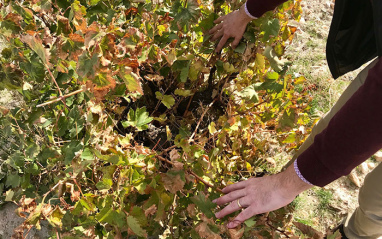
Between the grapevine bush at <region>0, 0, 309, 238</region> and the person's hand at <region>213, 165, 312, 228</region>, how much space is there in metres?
0.05

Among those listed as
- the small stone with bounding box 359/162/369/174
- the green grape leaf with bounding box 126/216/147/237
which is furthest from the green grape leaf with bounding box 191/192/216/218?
the small stone with bounding box 359/162/369/174

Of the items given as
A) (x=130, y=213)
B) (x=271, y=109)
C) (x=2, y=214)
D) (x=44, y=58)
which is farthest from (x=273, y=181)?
(x=2, y=214)

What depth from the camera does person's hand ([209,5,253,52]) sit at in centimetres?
138

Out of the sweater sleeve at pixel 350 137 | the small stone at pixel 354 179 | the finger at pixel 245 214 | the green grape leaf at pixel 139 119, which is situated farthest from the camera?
the small stone at pixel 354 179

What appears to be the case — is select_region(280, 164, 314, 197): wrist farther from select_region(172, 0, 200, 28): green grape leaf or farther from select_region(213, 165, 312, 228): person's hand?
select_region(172, 0, 200, 28): green grape leaf

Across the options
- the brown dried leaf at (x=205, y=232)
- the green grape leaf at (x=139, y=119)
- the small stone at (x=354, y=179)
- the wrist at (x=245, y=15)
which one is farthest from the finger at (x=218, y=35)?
the small stone at (x=354, y=179)

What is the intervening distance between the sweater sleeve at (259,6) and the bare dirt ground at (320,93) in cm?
66

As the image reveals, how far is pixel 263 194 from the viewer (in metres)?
1.07

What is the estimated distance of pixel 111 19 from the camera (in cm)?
139

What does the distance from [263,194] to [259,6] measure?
760 mm

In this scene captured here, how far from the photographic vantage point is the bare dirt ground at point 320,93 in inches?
85.3

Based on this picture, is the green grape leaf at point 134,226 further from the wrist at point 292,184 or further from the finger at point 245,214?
the wrist at point 292,184

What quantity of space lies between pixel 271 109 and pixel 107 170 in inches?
35.7

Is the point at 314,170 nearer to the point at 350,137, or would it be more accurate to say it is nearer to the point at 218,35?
the point at 350,137
